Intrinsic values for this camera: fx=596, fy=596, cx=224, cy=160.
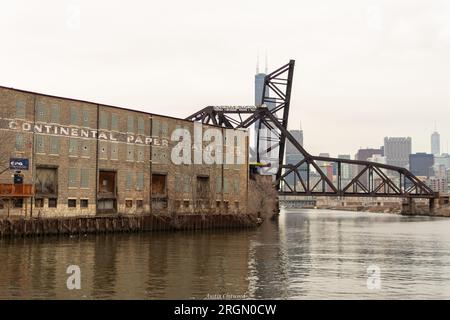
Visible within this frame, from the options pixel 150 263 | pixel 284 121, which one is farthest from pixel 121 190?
pixel 284 121

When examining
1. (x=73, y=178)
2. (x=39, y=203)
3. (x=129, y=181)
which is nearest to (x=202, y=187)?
(x=129, y=181)

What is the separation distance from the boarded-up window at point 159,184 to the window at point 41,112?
58.5ft

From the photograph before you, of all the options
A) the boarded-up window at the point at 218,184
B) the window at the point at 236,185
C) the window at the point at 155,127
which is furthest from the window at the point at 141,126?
the window at the point at 236,185

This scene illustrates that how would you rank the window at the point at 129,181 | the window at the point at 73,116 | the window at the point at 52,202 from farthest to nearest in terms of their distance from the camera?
the window at the point at 129,181
the window at the point at 73,116
the window at the point at 52,202

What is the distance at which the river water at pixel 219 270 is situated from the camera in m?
26.1

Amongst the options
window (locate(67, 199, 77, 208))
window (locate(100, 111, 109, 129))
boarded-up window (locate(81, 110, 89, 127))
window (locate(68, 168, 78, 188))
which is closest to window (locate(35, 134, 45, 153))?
window (locate(68, 168, 78, 188))

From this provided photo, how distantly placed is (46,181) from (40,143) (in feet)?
13.3

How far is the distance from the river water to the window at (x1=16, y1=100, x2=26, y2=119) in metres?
14.3

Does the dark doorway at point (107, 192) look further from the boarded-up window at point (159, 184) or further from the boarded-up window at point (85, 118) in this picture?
the boarded-up window at point (159, 184)

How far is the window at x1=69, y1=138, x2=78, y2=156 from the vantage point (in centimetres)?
6512

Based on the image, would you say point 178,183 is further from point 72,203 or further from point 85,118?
point 72,203

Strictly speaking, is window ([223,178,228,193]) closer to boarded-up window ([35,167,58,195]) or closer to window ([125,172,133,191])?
window ([125,172,133,191])

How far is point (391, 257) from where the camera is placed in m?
43.7
